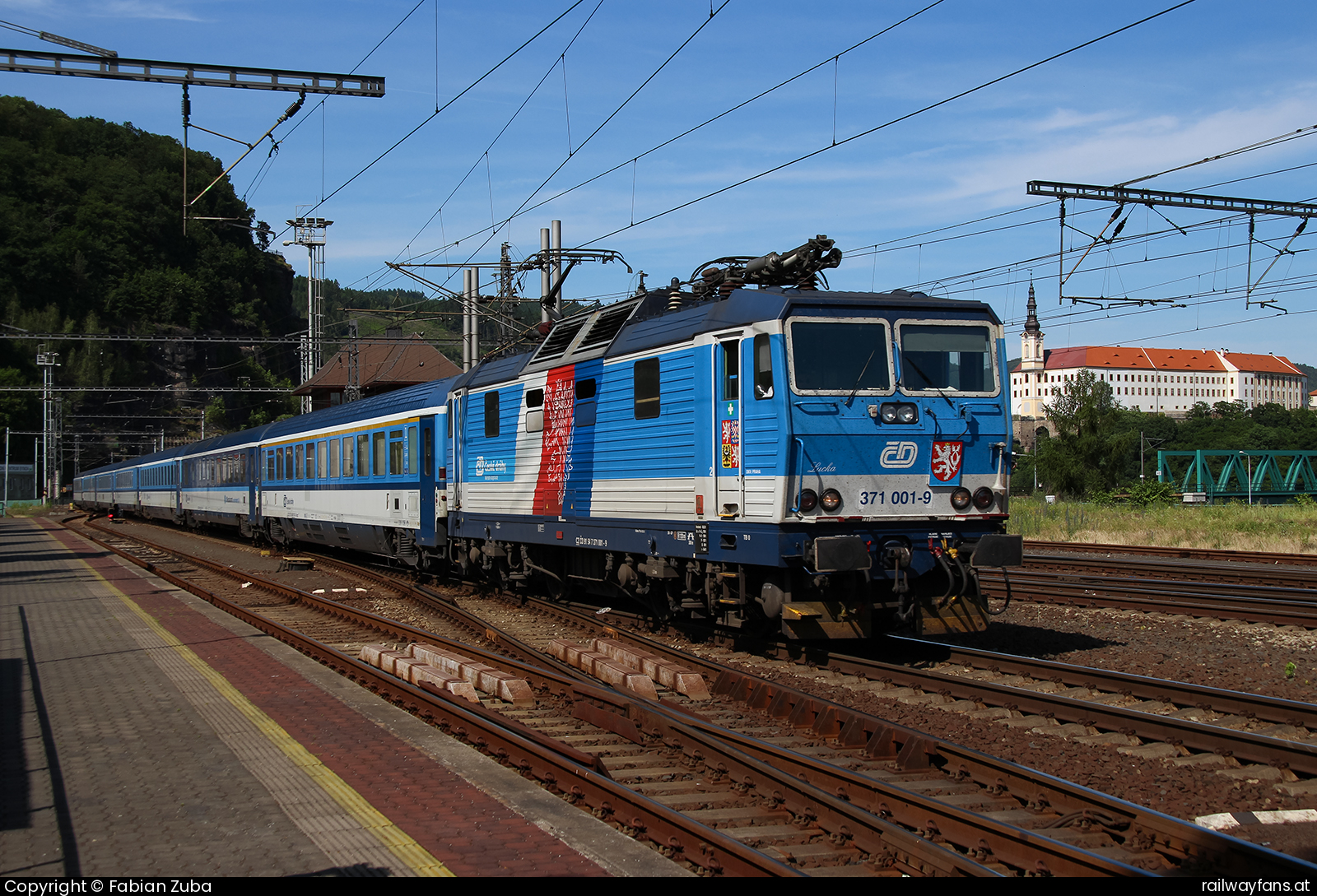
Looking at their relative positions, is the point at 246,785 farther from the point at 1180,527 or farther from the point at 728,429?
the point at 1180,527

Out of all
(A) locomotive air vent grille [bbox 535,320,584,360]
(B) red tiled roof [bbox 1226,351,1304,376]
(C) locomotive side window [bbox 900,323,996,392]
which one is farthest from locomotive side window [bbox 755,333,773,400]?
(B) red tiled roof [bbox 1226,351,1304,376]

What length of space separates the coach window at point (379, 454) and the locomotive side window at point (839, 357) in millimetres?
12110

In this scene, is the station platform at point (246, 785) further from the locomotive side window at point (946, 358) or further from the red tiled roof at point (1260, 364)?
the red tiled roof at point (1260, 364)

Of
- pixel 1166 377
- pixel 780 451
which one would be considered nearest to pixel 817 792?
pixel 780 451

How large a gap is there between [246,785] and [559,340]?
8.83m

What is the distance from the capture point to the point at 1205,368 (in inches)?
6486

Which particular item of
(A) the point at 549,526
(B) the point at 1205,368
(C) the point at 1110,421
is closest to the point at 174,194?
(C) the point at 1110,421

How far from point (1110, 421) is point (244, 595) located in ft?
147

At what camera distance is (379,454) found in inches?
810

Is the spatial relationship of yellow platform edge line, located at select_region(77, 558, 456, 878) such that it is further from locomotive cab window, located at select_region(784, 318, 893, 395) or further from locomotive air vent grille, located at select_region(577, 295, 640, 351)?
locomotive air vent grille, located at select_region(577, 295, 640, 351)

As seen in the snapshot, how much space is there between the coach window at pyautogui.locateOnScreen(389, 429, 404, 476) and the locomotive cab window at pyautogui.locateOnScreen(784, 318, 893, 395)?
10989 millimetres

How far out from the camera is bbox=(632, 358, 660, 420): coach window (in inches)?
459

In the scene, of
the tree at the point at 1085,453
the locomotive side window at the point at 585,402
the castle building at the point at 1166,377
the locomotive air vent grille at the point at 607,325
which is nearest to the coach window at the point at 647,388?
the locomotive air vent grille at the point at 607,325

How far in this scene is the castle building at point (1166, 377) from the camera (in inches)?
6235
